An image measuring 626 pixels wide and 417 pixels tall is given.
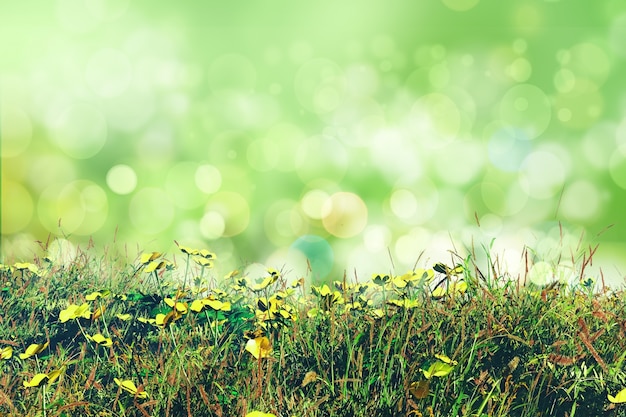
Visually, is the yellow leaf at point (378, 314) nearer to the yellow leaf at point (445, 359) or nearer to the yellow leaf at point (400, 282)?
the yellow leaf at point (400, 282)

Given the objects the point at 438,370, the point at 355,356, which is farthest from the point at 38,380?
the point at 438,370

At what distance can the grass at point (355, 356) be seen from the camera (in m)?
2.13

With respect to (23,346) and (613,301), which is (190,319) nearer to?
(23,346)

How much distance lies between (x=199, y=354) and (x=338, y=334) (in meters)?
0.52

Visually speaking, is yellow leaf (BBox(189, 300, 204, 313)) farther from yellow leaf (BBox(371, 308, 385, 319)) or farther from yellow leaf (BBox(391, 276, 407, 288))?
yellow leaf (BBox(391, 276, 407, 288))

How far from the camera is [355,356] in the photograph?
2.35m

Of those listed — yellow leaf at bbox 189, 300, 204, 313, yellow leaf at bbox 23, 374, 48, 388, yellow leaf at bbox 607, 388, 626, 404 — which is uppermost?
yellow leaf at bbox 189, 300, 204, 313

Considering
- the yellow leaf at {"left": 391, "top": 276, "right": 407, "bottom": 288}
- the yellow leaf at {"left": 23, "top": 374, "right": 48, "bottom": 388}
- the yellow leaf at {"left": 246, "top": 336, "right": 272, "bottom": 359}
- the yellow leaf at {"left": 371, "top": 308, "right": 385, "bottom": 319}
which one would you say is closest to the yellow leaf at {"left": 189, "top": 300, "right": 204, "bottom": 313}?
the yellow leaf at {"left": 246, "top": 336, "right": 272, "bottom": 359}

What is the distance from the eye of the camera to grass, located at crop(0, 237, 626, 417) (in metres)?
2.13

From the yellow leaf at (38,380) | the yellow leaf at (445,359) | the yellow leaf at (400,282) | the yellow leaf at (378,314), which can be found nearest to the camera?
the yellow leaf at (38,380)

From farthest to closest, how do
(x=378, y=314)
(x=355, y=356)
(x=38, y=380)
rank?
(x=378, y=314) → (x=355, y=356) → (x=38, y=380)

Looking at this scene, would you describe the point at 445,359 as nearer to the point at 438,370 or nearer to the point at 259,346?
the point at 438,370

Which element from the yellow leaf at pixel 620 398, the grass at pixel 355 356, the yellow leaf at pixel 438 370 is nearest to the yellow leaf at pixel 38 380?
the grass at pixel 355 356

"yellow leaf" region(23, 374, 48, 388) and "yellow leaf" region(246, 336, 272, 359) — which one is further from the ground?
"yellow leaf" region(246, 336, 272, 359)
